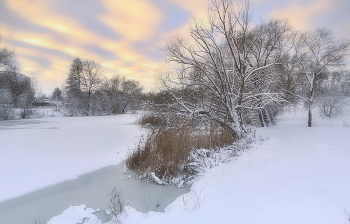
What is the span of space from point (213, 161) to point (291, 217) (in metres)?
3.59

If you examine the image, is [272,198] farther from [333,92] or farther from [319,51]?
[333,92]

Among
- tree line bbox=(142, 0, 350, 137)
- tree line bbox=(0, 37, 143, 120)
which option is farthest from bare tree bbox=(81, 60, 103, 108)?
tree line bbox=(142, 0, 350, 137)

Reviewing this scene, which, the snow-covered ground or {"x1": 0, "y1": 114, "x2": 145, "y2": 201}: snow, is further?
{"x1": 0, "y1": 114, "x2": 145, "y2": 201}: snow

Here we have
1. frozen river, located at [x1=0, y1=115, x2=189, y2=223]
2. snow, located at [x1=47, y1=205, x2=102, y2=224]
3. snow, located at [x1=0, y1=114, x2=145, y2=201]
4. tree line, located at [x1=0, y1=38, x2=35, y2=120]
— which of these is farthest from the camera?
tree line, located at [x1=0, y1=38, x2=35, y2=120]

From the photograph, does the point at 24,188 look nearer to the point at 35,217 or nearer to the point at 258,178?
the point at 35,217

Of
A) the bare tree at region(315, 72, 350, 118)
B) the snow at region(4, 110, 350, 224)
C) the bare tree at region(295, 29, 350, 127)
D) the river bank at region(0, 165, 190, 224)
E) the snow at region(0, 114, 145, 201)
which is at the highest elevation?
the bare tree at region(295, 29, 350, 127)

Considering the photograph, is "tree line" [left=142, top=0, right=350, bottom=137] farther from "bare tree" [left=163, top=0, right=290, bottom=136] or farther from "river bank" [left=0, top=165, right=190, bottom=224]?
"river bank" [left=0, top=165, right=190, bottom=224]

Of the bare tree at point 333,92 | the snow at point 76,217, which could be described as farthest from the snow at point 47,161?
the bare tree at point 333,92

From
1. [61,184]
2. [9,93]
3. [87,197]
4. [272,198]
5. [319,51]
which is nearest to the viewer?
[272,198]

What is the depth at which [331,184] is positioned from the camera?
2.78 metres

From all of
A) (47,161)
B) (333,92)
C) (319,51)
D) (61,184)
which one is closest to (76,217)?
(61,184)

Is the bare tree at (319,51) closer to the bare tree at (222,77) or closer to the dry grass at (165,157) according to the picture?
the bare tree at (222,77)

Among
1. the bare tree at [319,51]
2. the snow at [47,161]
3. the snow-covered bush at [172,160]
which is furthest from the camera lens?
the bare tree at [319,51]

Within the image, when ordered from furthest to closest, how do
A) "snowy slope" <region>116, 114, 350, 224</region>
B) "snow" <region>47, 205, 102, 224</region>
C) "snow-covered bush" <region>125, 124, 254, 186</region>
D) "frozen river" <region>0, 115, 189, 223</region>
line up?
"snow-covered bush" <region>125, 124, 254, 186</region>
"frozen river" <region>0, 115, 189, 223</region>
"snow" <region>47, 205, 102, 224</region>
"snowy slope" <region>116, 114, 350, 224</region>
